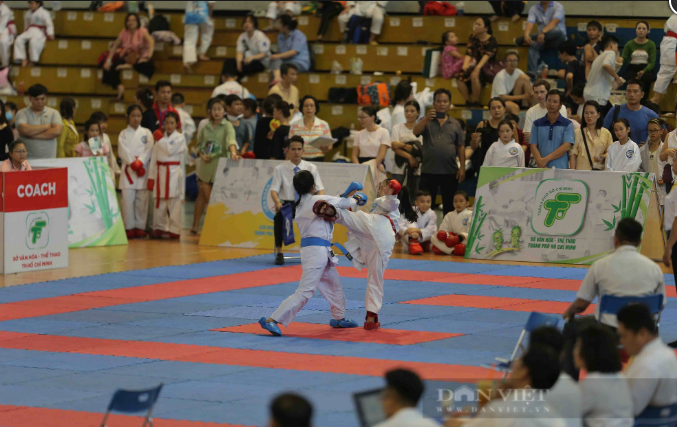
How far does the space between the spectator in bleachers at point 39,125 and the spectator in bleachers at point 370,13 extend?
7595mm

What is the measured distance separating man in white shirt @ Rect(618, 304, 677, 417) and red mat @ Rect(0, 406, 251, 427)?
2418 mm

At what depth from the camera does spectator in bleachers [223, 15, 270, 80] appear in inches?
773

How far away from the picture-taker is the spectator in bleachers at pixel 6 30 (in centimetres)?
2147

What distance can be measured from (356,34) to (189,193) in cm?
466

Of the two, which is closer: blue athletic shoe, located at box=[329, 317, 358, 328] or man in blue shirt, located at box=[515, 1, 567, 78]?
blue athletic shoe, located at box=[329, 317, 358, 328]

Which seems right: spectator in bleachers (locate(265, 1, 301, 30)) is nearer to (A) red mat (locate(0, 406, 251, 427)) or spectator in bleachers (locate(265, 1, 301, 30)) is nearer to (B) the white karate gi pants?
(B) the white karate gi pants

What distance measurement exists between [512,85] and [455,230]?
3.47 m

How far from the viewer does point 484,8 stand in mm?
20875

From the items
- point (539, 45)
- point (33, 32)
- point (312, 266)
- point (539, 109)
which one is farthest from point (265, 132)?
point (33, 32)

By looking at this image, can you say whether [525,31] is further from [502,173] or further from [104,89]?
[104,89]

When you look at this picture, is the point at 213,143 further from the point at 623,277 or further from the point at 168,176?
the point at 623,277

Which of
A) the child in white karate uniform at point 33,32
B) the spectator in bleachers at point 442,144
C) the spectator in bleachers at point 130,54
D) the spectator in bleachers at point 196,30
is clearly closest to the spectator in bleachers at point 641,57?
the spectator in bleachers at point 442,144

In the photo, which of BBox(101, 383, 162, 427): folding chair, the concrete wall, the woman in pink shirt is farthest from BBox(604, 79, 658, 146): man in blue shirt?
BBox(101, 383, 162, 427): folding chair

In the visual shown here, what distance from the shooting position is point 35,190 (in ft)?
40.6
